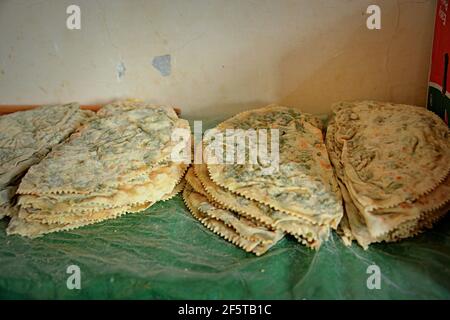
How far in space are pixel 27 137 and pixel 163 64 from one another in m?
0.89

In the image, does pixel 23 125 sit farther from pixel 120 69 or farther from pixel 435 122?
pixel 435 122

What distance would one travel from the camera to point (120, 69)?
2512 millimetres

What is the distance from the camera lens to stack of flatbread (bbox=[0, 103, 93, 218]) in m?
1.92

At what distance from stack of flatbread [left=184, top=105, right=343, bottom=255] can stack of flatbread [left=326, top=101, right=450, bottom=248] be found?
83 millimetres

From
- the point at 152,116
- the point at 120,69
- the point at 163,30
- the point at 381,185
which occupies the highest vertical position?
the point at 163,30

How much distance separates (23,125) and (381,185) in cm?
186

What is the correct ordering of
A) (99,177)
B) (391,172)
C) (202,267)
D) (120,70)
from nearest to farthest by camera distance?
(202,267)
(391,172)
(99,177)
(120,70)

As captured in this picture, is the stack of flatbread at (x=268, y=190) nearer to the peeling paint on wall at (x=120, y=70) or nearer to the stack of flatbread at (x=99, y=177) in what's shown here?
the stack of flatbread at (x=99, y=177)

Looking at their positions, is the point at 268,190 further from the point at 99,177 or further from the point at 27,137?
the point at 27,137

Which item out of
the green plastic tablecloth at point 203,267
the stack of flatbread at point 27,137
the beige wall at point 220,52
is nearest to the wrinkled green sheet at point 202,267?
the green plastic tablecloth at point 203,267

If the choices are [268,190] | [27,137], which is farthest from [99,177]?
[268,190]

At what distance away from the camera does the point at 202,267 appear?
58.1 inches
